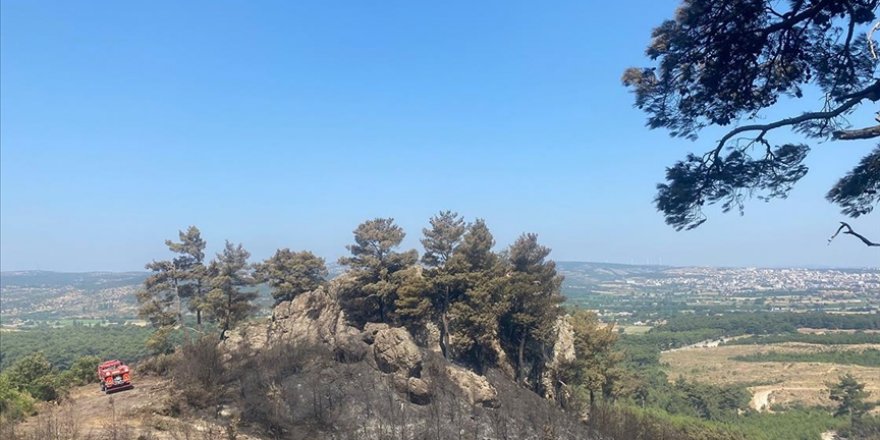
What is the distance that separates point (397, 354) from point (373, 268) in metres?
7.27

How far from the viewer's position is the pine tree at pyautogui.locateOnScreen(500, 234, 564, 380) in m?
23.2

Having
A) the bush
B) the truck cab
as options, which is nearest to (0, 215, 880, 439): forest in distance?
the truck cab

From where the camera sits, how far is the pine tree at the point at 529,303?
23.2 metres

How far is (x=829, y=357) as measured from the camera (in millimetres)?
86375

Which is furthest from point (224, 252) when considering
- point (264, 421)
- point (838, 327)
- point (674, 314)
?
point (674, 314)

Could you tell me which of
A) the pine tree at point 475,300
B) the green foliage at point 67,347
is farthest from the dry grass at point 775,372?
the green foliage at point 67,347

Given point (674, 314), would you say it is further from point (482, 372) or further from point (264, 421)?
point (264, 421)

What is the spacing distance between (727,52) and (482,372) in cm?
1784

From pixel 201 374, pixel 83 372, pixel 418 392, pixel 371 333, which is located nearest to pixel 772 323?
pixel 371 333

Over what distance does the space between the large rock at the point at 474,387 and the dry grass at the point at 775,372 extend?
58248 mm

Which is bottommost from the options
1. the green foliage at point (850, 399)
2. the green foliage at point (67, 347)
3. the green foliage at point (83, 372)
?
the green foliage at point (850, 399)

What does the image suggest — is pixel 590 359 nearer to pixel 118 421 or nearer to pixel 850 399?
pixel 118 421

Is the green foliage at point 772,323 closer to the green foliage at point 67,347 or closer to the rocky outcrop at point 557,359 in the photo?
the green foliage at point 67,347

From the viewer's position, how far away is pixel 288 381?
15672mm
